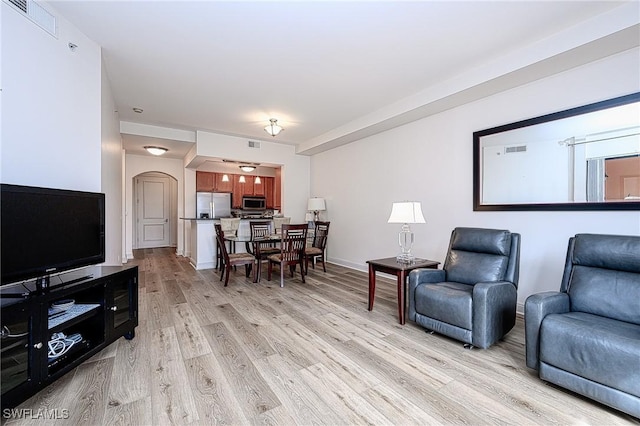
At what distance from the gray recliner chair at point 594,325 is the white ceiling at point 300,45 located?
1.88 m

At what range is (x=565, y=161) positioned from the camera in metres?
2.83

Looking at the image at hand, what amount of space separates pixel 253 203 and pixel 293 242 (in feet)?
12.9

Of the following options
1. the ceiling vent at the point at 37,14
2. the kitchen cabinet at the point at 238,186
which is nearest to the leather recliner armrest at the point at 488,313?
the ceiling vent at the point at 37,14

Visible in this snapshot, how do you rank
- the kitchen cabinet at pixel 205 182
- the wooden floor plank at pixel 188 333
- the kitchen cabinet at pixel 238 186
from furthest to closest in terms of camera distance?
1. the kitchen cabinet at pixel 238 186
2. the kitchen cabinet at pixel 205 182
3. the wooden floor plank at pixel 188 333

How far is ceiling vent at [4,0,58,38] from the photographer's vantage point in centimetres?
202

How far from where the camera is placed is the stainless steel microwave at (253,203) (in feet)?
26.4

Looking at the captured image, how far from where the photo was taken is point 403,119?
4273mm

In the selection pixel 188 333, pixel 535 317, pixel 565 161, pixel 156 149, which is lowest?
pixel 188 333

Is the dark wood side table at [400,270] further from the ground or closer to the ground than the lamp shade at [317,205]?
closer to the ground

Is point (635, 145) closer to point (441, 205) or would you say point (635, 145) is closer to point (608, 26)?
point (608, 26)

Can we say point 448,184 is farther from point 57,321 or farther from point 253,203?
point 253,203

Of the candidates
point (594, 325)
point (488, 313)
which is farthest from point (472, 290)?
point (594, 325)

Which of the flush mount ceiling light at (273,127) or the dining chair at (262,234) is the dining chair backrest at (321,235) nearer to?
the dining chair at (262,234)
